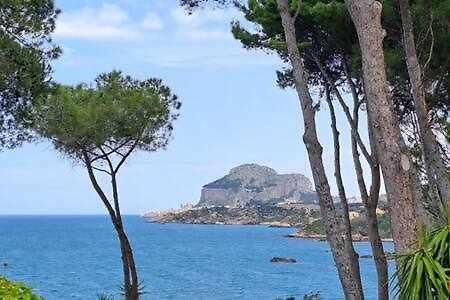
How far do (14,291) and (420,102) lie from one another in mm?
7023

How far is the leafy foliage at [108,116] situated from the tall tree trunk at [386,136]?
9858 millimetres

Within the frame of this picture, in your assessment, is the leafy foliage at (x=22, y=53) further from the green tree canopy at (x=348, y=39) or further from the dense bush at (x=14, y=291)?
the dense bush at (x=14, y=291)

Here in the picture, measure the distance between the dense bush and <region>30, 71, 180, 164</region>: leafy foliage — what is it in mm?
11244

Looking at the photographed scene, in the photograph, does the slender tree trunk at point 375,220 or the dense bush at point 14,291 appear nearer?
the dense bush at point 14,291

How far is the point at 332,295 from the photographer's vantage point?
3941 centimetres

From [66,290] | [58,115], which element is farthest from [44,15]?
[66,290]

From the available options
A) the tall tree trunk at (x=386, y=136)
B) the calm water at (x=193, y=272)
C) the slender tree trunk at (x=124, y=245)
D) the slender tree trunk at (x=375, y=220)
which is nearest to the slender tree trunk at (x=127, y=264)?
the slender tree trunk at (x=124, y=245)

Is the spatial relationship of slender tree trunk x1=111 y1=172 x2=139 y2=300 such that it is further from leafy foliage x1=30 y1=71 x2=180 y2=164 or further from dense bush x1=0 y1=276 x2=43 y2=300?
dense bush x1=0 y1=276 x2=43 y2=300

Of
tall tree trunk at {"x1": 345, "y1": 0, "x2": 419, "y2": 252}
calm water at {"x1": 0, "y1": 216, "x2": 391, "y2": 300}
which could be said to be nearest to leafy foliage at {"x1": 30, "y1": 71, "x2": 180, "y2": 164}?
tall tree trunk at {"x1": 345, "y1": 0, "x2": 419, "y2": 252}

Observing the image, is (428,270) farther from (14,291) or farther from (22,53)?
(22,53)

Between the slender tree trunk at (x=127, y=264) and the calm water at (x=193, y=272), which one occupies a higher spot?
the slender tree trunk at (x=127, y=264)

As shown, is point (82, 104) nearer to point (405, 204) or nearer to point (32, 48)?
point (32, 48)

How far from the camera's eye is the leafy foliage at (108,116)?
16.1m

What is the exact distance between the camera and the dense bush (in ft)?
13.9
